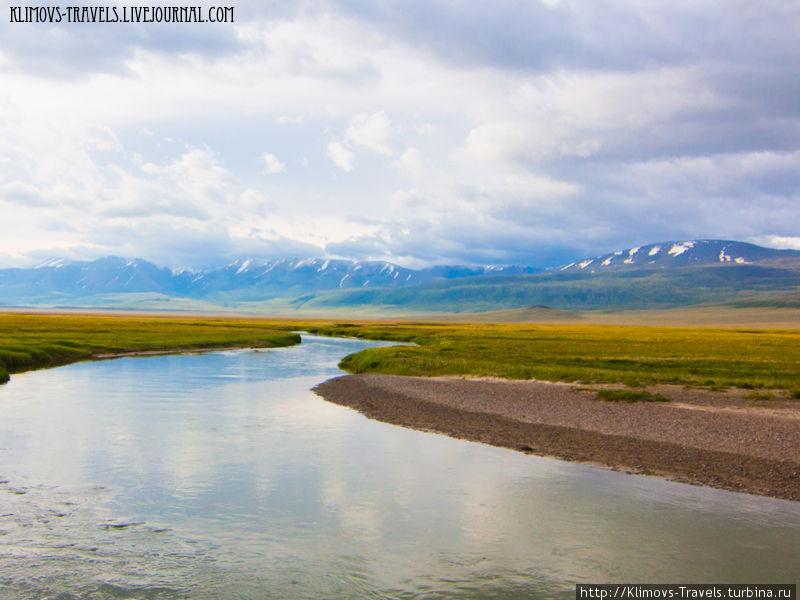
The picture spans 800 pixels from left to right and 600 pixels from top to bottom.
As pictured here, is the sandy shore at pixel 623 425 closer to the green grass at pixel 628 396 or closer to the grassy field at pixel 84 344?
the green grass at pixel 628 396

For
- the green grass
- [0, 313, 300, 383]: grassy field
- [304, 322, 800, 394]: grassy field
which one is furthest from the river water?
[0, 313, 300, 383]: grassy field

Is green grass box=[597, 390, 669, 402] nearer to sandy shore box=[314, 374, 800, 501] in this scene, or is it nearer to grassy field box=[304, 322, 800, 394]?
sandy shore box=[314, 374, 800, 501]

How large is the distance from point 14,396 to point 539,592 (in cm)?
3686

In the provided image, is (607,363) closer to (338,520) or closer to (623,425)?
(623,425)

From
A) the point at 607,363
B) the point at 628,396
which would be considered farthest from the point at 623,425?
the point at 607,363

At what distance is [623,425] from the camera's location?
3028cm

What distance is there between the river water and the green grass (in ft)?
46.0

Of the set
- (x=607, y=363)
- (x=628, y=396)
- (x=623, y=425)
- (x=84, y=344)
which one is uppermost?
(x=84, y=344)

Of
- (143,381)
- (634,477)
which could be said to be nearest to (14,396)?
(143,381)

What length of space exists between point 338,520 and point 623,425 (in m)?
18.2

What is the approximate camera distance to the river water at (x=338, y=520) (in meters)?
13.9

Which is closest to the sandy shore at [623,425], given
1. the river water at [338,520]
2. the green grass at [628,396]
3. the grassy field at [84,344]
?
the green grass at [628,396]

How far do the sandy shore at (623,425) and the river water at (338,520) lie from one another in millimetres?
1733

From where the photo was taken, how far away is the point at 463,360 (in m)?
56.6
